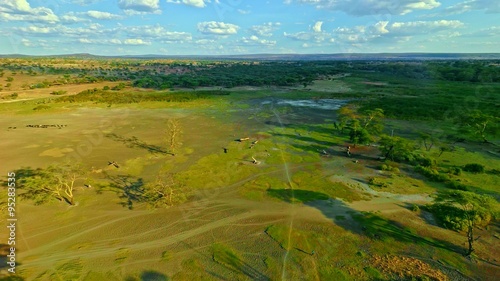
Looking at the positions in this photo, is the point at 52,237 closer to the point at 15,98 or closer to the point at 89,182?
the point at 89,182

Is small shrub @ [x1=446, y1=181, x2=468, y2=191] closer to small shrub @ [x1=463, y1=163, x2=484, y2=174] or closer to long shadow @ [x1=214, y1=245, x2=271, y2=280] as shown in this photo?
small shrub @ [x1=463, y1=163, x2=484, y2=174]

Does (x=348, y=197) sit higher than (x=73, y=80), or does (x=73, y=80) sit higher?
(x=73, y=80)

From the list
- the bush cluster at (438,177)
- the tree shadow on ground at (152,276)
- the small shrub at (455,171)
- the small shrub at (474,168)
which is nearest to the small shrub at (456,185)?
the bush cluster at (438,177)

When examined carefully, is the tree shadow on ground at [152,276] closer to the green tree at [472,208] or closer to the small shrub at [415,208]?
the green tree at [472,208]

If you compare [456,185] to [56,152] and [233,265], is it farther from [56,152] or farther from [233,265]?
[56,152]

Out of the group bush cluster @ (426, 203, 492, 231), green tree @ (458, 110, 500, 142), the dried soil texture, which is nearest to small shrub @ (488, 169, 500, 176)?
bush cluster @ (426, 203, 492, 231)

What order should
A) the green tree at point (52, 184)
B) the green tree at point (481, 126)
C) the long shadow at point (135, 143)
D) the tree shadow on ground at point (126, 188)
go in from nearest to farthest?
the green tree at point (52, 184)
the tree shadow on ground at point (126, 188)
the long shadow at point (135, 143)
the green tree at point (481, 126)

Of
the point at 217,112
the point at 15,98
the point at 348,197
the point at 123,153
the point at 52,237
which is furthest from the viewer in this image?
the point at 15,98

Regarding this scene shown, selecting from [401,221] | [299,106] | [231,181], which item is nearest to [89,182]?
[231,181]
